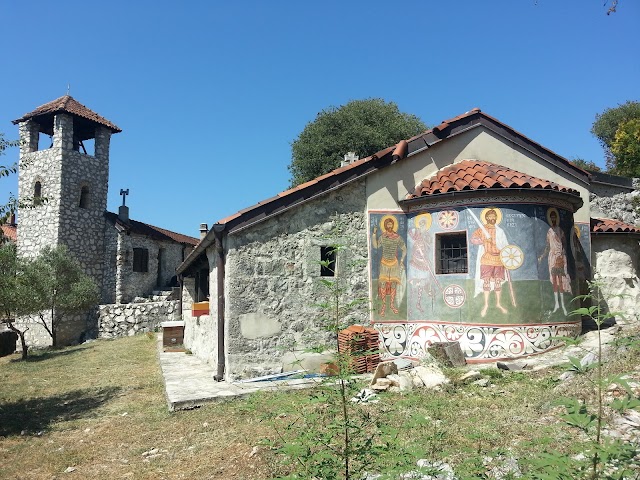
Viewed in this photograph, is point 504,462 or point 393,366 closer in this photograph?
point 504,462

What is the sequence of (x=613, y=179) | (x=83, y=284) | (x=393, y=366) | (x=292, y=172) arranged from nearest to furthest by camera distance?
1. (x=393, y=366)
2. (x=613, y=179)
3. (x=83, y=284)
4. (x=292, y=172)

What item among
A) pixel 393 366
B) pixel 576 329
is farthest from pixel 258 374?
pixel 576 329

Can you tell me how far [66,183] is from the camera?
24719 millimetres

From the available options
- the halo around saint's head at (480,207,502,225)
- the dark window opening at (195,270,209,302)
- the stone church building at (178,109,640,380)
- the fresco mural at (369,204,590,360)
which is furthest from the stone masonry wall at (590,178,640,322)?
the dark window opening at (195,270,209,302)

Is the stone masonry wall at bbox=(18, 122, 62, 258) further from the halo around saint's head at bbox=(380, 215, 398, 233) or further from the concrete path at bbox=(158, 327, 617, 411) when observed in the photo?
the halo around saint's head at bbox=(380, 215, 398, 233)

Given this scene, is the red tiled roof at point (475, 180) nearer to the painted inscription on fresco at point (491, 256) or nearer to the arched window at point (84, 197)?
the painted inscription on fresco at point (491, 256)

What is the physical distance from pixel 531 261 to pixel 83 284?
20506mm

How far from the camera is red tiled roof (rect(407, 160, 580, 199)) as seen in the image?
378 inches

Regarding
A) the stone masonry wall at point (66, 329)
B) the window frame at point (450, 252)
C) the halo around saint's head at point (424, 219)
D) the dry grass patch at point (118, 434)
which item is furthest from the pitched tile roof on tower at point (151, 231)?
the window frame at point (450, 252)

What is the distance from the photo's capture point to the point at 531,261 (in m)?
9.50

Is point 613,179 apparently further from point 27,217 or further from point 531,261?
point 27,217

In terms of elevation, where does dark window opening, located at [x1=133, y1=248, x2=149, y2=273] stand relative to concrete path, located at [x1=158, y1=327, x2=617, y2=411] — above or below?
above

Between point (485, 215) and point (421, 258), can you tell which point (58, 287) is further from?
point (485, 215)

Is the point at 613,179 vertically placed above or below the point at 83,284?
above
